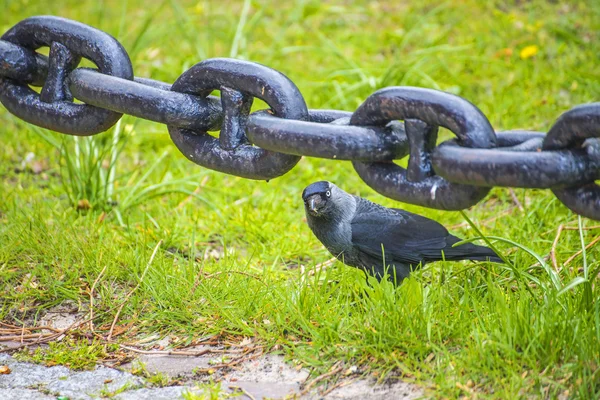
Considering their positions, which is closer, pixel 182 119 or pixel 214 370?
pixel 182 119

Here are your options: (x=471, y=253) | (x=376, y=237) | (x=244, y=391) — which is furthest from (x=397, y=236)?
(x=244, y=391)

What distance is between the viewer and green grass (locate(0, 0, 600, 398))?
246 centimetres

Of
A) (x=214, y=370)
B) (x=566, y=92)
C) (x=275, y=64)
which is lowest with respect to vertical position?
(x=214, y=370)

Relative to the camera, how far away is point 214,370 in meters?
→ 2.62

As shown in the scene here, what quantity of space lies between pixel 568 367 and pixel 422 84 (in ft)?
11.6

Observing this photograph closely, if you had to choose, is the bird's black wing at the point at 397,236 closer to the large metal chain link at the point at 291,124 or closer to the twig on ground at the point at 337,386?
the twig on ground at the point at 337,386

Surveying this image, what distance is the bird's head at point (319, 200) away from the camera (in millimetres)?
3420

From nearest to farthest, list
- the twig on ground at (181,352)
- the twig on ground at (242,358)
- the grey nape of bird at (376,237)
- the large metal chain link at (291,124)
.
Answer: the large metal chain link at (291,124)
the twig on ground at (242,358)
the twig on ground at (181,352)
the grey nape of bird at (376,237)

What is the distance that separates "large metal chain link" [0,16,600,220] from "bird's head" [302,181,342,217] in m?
1.40

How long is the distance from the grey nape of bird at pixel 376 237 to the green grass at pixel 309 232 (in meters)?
0.11

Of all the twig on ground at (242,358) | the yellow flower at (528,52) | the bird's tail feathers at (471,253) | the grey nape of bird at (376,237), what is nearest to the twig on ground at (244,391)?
the twig on ground at (242,358)

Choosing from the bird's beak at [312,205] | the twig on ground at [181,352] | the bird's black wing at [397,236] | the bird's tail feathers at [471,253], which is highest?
the bird's beak at [312,205]

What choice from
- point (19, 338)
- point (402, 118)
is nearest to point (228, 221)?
point (19, 338)

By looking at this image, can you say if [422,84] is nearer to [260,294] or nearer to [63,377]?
[260,294]
